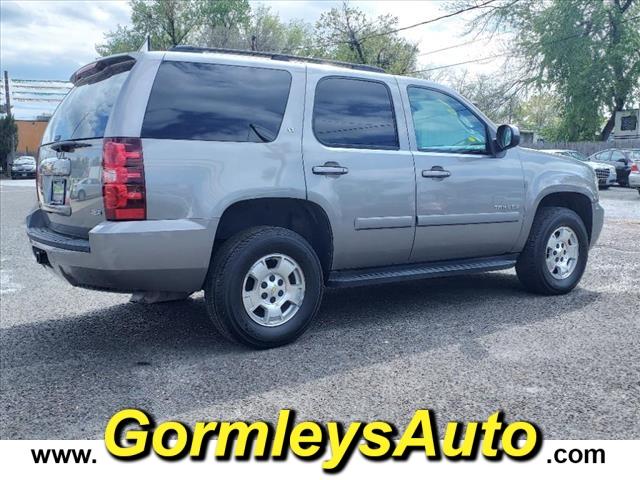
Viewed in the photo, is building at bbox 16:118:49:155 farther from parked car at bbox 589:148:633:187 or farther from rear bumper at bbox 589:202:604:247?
rear bumper at bbox 589:202:604:247

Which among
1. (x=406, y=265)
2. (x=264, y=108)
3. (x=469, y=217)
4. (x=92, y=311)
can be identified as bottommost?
(x=92, y=311)

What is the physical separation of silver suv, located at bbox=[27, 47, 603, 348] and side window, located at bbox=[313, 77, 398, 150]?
0.01 metres

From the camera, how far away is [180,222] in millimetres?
4008

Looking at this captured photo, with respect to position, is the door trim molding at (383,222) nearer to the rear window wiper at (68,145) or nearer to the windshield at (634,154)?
the rear window wiper at (68,145)

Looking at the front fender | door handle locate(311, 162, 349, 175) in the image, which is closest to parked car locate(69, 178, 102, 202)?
door handle locate(311, 162, 349, 175)

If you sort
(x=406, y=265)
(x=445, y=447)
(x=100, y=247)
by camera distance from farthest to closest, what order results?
(x=406, y=265) → (x=100, y=247) → (x=445, y=447)

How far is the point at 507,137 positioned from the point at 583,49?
3166 cm

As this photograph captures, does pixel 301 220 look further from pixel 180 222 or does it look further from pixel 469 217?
pixel 469 217

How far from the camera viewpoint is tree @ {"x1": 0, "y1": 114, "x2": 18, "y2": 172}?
46.9 meters

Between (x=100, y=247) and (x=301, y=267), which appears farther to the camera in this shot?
(x=301, y=267)

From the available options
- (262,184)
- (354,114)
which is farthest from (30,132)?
(262,184)

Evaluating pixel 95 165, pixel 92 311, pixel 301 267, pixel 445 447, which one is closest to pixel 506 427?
pixel 445 447

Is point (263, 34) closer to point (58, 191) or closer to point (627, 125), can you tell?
point (627, 125)

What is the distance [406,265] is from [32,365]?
273 cm
